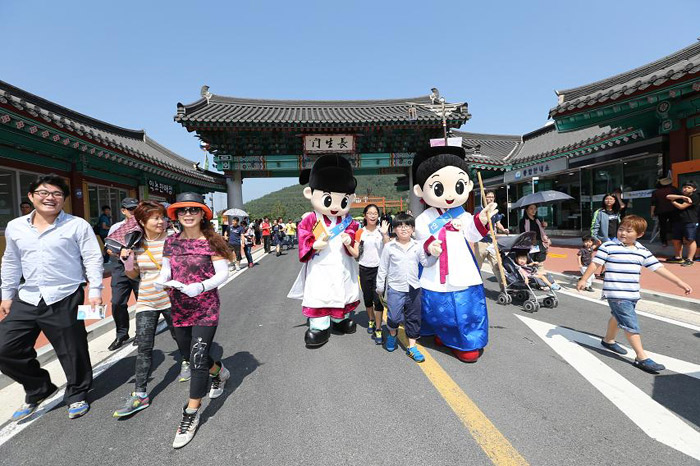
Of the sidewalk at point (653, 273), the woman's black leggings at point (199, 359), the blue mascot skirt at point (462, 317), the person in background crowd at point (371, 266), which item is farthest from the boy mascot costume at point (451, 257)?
the sidewalk at point (653, 273)

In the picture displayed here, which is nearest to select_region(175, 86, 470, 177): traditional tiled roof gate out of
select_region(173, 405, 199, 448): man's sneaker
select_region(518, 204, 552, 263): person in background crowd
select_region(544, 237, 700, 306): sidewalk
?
select_region(544, 237, 700, 306): sidewalk

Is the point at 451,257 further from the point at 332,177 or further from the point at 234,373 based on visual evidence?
the point at 234,373

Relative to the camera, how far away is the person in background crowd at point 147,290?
264cm

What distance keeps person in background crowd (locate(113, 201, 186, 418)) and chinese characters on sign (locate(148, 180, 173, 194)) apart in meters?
12.5

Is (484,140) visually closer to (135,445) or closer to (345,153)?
(345,153)

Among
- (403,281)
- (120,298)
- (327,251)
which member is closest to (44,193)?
(120,298)

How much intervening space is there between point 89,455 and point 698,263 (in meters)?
10.6

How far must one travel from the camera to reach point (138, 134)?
58.7 ft

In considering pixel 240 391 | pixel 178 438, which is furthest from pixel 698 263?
pixel 178 438

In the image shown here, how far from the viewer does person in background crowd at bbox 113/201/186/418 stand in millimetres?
2645

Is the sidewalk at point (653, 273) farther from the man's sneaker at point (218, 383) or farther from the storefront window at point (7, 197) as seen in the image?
the storefront window at point (7, 197)

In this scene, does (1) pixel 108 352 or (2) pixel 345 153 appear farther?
(2) pixel 345 153

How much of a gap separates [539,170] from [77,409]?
15.4 m

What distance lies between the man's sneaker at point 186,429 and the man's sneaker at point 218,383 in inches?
18.3
